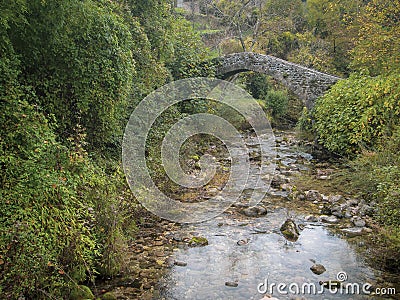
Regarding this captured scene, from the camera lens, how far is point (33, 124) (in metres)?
4.66

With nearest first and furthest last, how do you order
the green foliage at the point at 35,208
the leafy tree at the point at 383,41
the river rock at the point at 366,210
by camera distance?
1. the green foliage at the point at 35,208
2. the river rock at the point at 366,210
3. the leafy tree at the point at 383,41

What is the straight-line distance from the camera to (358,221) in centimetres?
741

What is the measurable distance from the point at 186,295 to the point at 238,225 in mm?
2618

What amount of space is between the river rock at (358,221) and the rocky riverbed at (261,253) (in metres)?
0.02

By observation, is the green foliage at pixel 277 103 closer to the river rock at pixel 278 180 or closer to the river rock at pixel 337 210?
the river rock at pixel 278 180

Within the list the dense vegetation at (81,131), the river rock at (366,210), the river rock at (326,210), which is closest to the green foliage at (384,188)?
the dense vegetation at (81,131)

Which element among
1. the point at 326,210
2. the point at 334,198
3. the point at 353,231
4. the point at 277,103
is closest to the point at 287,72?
the point at 277,103

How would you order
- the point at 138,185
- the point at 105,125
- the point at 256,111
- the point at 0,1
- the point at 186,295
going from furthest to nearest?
the point at 256,111 < the point at 138,185 < the point at 105,125 < the point at 186,295 < the point at 0,1

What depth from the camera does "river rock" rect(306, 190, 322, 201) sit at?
8827 mm

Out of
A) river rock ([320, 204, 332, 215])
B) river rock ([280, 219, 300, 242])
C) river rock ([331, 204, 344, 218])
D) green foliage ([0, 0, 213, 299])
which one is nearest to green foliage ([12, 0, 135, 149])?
green foliage ([0, 0, 213, 299])

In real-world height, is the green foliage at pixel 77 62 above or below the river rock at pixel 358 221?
above

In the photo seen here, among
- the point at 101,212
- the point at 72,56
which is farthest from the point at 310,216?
the point at 72,56

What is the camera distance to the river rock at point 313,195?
29.0 ft

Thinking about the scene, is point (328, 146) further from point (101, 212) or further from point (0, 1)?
point (0, 1)
